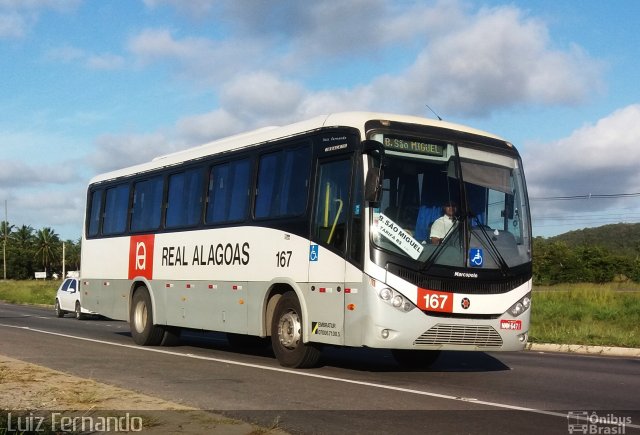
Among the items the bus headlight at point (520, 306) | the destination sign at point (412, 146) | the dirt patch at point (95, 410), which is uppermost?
the destination sign at point (412, 146)

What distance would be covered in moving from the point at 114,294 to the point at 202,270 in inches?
179

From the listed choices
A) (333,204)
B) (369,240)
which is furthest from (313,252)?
(369,240)

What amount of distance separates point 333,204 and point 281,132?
2.28 meters

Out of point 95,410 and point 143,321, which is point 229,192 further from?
point 95,410

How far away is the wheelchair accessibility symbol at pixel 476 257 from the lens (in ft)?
39.5

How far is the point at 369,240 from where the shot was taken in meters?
11.6

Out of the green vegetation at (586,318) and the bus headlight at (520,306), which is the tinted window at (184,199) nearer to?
the bus headlight at (520,306)

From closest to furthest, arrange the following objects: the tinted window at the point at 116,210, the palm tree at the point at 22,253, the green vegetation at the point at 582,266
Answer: the tinted window at the point at 116,210 → the green vegetation at the point at 582,266 → the palm tree at the point at 22,253

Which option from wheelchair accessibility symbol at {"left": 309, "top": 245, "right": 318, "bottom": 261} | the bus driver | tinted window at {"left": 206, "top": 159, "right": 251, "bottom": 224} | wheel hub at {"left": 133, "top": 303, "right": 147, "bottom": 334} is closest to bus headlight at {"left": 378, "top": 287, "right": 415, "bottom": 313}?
the bus driver

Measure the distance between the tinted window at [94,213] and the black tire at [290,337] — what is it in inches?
348

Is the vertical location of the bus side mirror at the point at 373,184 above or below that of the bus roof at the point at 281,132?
below

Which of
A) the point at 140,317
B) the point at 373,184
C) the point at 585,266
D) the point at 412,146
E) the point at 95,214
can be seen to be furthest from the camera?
the point at 585,266

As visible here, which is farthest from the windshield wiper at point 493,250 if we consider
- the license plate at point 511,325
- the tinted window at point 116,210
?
the tinted window at point 116,210

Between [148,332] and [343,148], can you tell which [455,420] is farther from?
[148,332]
